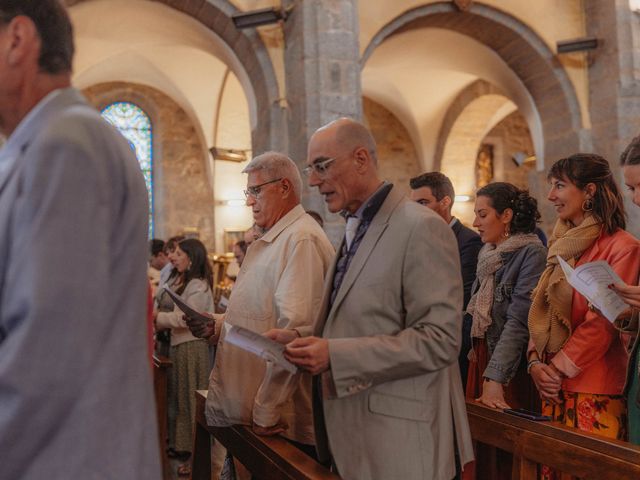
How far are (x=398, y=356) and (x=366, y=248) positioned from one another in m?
0.34

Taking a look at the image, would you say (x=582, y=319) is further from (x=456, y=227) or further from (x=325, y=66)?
(x=325, y=66)

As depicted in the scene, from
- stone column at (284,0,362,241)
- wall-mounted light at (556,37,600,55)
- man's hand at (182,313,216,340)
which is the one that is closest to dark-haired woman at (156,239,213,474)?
man's hand at (182,313,216,340)

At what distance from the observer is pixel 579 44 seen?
9250mm

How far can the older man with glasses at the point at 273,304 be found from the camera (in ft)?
7.61

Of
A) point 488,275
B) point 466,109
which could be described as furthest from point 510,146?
point 488,275

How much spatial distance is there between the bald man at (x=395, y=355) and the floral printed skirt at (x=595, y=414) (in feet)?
3.25

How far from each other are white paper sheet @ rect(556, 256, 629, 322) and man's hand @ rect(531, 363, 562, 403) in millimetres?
479

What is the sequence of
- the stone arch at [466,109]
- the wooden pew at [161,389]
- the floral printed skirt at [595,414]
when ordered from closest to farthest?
1. the floral printed skirt at [595,414]
2. the wooden pew at [161,389]
3. the stone arch at [466,109]

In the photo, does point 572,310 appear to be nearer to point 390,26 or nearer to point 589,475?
point 589,475

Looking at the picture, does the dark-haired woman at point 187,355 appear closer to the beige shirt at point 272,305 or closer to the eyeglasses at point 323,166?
the beige shirt at point 272,305

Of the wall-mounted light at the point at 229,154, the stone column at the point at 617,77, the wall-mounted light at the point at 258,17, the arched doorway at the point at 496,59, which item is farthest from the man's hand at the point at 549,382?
the wall-mounted light at the point at 229,154

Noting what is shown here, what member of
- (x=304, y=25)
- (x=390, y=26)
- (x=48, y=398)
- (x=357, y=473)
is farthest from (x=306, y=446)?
(x=390, y=26)

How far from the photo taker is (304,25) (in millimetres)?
7449

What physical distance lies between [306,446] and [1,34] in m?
1.92
